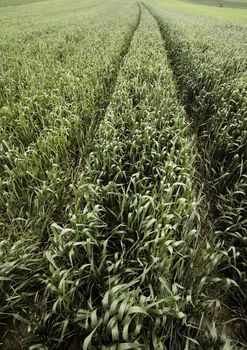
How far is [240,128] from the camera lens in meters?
3.22

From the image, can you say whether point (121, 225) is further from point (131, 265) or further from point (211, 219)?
point (211, 219)

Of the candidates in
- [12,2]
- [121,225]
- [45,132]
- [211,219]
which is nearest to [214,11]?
[12,2]

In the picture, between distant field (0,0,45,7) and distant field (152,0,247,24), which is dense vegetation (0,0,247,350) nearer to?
distant field (152,0,247,24)

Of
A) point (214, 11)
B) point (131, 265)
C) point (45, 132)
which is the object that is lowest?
point (131, 265)

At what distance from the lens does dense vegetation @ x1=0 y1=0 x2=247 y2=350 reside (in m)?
1.63

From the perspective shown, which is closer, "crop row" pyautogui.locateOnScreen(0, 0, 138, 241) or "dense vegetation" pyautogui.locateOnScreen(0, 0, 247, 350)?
"dense vegetation" pyautogui.locateOnScreen(0, 0, 247, 350)

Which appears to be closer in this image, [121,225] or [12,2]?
[121,225]

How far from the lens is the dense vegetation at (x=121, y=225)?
5.36ft

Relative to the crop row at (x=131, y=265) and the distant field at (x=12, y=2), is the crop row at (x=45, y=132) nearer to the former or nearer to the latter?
A: the crop row at (x=131, y=265)

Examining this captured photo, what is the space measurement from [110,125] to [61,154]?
689mm

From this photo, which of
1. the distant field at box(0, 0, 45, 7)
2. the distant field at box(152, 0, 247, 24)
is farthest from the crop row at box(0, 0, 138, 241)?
the distant field at box(0, 0, 45, 7)

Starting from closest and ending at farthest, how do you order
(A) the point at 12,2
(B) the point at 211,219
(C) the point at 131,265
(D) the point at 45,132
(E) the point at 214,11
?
(C) the point at 131,265, (B) the point at 211,219, (D) the point at 45,132, (A) the point at 12,2, (E) the point at 214,11

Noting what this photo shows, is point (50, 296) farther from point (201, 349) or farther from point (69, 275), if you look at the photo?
point (201, 349)

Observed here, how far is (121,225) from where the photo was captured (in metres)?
2.13
